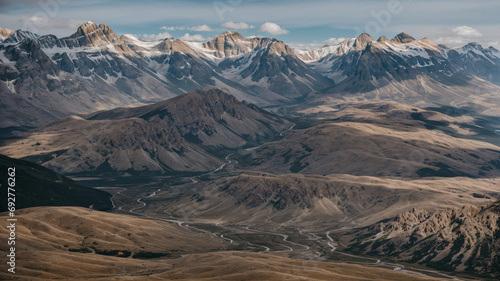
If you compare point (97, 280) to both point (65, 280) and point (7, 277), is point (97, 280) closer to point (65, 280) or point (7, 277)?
point (65, 280)

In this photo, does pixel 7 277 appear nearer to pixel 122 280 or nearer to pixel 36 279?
pixel 36 279

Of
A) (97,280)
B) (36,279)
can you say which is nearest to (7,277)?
(36,279)

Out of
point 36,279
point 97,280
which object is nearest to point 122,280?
point 97,280

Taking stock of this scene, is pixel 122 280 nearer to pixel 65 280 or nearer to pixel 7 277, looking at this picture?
pixel 65 280

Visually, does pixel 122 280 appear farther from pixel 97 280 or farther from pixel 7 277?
pixel 7 277
